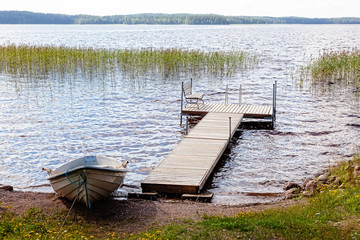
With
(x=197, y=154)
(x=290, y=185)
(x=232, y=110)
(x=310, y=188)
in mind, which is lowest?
(x=290, y=185)

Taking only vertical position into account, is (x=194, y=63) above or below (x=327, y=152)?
above

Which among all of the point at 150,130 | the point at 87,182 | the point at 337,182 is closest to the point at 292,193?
the point at 337,182

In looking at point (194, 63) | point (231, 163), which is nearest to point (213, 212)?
point (231, 163)

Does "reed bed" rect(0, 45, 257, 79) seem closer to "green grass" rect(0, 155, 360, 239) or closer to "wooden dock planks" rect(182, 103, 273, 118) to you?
"wooden dock planks" rect(182, 103, 273, 118)

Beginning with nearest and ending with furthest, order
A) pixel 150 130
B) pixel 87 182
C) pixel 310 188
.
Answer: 1. pixel 87 182
2. pixel 310 188
3. pixel 150 130

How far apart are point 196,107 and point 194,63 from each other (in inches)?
566

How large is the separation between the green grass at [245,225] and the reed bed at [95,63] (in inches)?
884

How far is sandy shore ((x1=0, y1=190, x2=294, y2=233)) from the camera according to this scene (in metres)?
7.88

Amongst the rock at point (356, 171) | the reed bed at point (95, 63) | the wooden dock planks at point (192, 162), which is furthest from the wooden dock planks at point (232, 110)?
the reed bed at point (95, 63)

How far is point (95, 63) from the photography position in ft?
105

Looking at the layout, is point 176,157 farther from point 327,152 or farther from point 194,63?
point 194,63

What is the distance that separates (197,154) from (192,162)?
0.69m

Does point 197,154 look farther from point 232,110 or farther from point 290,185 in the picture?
point 232,110

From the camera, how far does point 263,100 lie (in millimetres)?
23453
